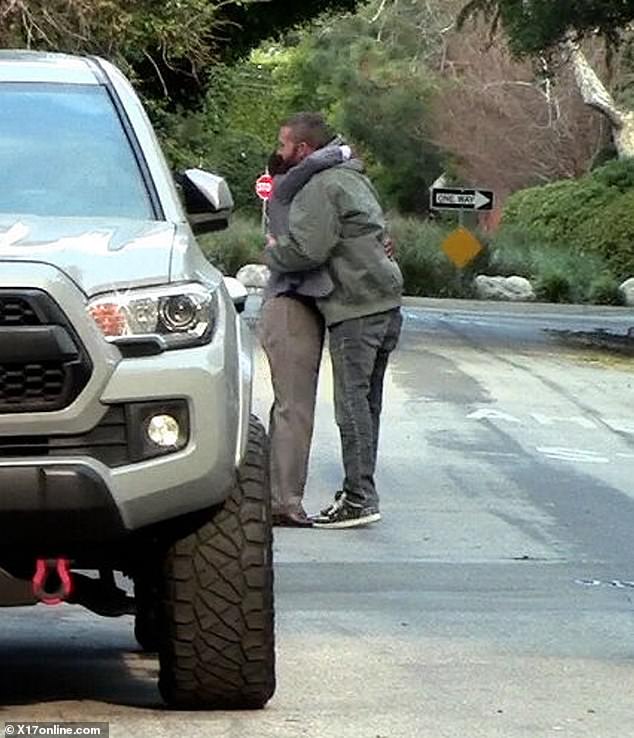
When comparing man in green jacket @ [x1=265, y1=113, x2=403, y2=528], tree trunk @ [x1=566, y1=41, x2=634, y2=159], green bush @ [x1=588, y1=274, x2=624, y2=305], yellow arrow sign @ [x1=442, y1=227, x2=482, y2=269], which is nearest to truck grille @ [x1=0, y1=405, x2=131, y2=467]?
man in green jacket @ [x1=265, y1=113, x2=403, y2=528]

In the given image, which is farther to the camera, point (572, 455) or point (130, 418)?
point (572, 455)

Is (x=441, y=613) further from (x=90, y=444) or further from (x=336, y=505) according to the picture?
(x=90, y=444)

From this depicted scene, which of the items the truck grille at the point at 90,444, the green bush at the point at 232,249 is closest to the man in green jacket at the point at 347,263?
the truck grille at the point at 90,444

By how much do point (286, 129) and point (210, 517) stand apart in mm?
5103

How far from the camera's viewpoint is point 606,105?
2035 inches

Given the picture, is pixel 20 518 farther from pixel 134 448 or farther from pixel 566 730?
pixel 566 730

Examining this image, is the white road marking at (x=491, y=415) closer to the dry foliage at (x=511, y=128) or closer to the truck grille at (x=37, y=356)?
the truck grille at (x=37, y=356)

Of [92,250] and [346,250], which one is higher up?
[92,250]

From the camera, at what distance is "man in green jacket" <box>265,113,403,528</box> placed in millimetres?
10805

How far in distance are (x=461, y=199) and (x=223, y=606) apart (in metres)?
30.2

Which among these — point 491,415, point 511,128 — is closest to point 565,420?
point 491,415

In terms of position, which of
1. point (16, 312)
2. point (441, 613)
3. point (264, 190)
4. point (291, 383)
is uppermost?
point (16, 312)

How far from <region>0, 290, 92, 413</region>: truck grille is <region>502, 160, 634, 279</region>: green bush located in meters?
39.5

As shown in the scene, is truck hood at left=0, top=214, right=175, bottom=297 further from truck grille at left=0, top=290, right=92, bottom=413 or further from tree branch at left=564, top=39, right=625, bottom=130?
tree branch at left=564, top=39, right=625, bottom=130
